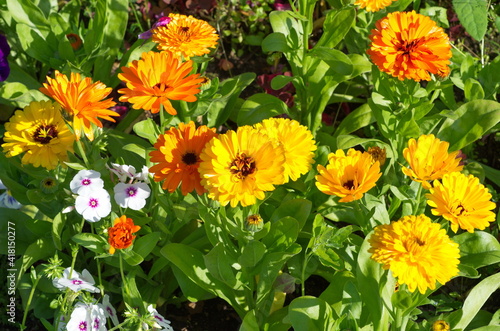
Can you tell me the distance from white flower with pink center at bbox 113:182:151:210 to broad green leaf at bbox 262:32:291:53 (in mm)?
770

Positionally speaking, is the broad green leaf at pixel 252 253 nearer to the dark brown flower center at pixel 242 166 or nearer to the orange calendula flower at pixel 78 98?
the dark brown flower center at pixel 242 166

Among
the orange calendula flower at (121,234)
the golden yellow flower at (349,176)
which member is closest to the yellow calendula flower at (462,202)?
the golden yellow flower at (349,176)

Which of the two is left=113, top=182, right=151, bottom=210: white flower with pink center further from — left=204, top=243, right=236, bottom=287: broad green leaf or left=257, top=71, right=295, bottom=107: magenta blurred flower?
left=257, top=71, right=295, bottom=107: magenta blurred flower

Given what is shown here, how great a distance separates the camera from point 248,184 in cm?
149

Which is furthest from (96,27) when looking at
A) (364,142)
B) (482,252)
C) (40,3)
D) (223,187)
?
(482,252)

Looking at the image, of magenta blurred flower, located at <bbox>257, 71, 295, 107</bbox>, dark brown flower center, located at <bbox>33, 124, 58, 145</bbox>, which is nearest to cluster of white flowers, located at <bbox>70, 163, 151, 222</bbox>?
dark brown flower center, located at <bbox>33, 124, 58, 145</bbox>

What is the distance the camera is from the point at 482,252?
2.02 meters

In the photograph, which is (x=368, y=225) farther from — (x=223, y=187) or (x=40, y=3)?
(x=40, y=3)

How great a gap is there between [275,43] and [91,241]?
103 centimetres

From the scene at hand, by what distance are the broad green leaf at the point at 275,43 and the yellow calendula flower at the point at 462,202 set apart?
961 millimetres

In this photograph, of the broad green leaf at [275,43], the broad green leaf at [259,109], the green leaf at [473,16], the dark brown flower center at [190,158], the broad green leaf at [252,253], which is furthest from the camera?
the broad green leaf at [259,109]

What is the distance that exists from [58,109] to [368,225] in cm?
105

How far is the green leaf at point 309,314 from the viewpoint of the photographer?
5.94ft

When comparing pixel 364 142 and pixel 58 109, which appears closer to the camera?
pixel 58 109
